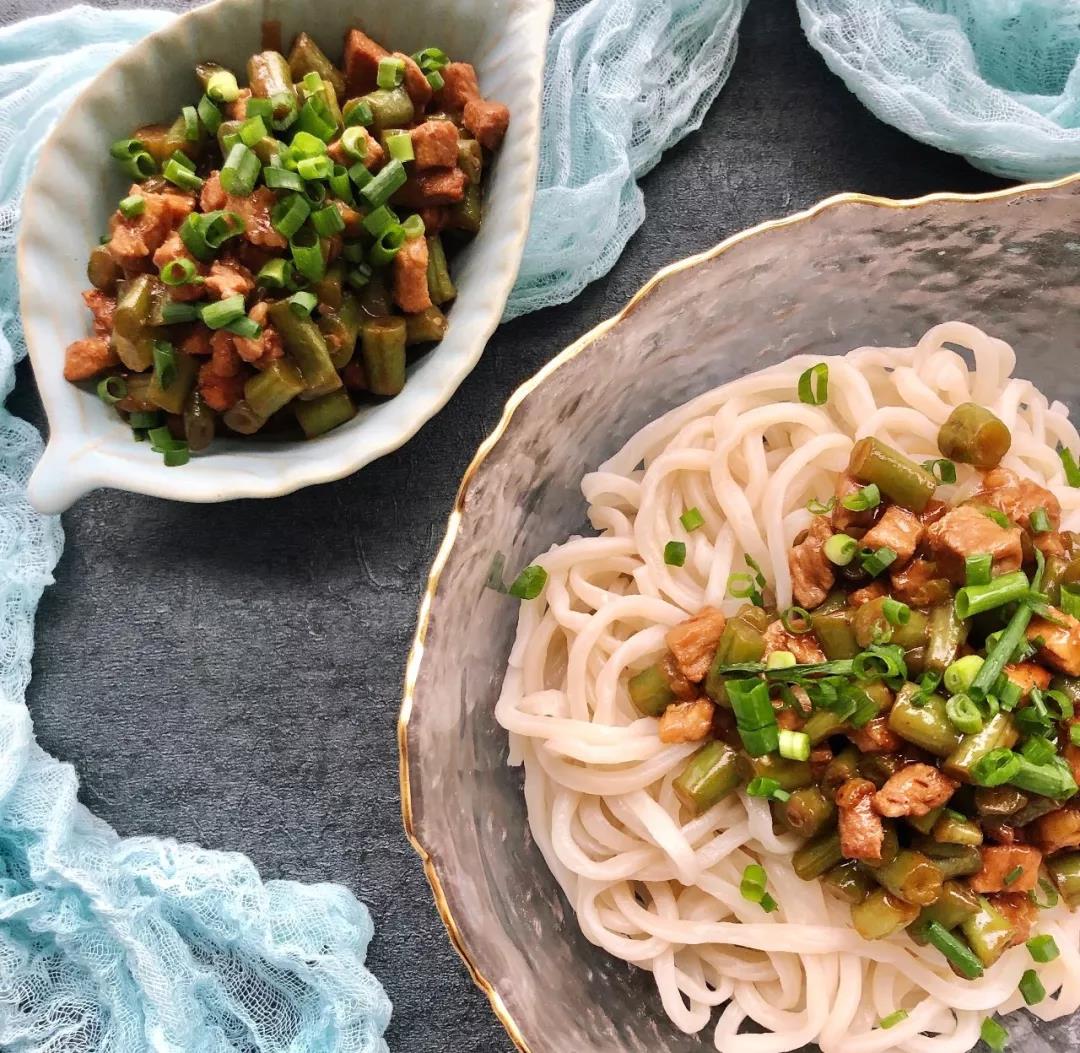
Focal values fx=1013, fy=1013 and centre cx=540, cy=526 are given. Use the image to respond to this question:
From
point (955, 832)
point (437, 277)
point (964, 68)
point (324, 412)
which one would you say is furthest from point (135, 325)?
point (964, 68)

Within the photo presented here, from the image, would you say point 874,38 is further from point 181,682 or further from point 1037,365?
point 181,682

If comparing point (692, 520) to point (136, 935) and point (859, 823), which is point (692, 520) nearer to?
point (859, 823)

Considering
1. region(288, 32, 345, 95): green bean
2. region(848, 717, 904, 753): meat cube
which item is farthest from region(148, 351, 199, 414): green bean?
region(848, 717, 904, 753): meat cube

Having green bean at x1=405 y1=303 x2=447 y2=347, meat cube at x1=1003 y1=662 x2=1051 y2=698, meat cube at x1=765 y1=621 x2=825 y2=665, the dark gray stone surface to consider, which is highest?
green bean at x1=405 y1=303 x2=447 y2=347

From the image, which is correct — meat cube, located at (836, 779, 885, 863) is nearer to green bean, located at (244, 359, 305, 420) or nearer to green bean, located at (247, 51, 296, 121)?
green bean, located at (244, 359, 305, 420)

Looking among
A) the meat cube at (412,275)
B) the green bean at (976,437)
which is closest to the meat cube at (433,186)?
the meat cube at (412,275)

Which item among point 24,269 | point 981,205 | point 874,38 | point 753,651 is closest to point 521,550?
point 753,651
